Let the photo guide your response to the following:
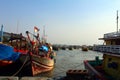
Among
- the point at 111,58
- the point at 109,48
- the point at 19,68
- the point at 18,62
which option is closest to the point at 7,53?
the point at 18,62

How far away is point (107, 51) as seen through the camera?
19.4 metres

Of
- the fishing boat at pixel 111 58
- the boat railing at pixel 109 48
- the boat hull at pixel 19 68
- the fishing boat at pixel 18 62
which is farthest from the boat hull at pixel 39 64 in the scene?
the fishing boat at pixel 111 58

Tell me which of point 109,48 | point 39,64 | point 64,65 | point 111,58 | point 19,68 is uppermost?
point 109,48

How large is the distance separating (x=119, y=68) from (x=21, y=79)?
8.75 metres

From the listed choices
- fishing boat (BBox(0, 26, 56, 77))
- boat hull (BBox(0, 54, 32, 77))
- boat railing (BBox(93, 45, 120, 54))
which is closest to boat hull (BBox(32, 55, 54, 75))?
fishing boat (BBox(0, 26, 56, 77))

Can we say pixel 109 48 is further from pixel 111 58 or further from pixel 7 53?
pixel 7 53

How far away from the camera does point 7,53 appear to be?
2780 centimetres

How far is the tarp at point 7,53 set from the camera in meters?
27.3

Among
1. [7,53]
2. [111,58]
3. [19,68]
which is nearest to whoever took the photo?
[111,58]

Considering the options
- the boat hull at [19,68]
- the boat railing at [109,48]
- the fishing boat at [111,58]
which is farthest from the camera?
the boat hull at [19,68]

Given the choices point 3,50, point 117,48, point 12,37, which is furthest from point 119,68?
point 12,37

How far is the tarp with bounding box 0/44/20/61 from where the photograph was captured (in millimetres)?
27266

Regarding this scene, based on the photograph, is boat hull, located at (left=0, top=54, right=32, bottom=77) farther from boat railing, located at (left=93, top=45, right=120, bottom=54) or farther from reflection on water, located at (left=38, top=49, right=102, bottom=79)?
boat railing, located at (left=93, top=45, right=120, bottom=54)

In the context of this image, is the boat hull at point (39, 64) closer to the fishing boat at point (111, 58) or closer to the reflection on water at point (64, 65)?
the reflection on water at point (64, 65)
